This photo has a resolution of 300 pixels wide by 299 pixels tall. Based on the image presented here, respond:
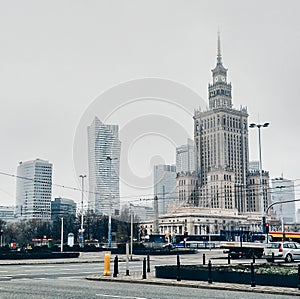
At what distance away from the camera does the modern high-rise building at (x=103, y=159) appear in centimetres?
6694

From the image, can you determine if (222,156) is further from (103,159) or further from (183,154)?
(103,159)

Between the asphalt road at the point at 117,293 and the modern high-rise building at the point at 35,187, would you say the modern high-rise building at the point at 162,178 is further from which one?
the asphalt road at the point at 117,293

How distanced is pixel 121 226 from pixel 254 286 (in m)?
98.2

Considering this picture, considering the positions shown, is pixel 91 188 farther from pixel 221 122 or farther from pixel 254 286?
pixel 221 122

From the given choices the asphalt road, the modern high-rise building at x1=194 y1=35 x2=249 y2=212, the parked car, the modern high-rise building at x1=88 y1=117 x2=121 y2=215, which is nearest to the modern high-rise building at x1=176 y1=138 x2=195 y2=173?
the modern high-rise building at x1=88 y1=117 x2=121 y2=215

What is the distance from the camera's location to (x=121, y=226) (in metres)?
116

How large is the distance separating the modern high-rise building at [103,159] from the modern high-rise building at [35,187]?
1391 cm

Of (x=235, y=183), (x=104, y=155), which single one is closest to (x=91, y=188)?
(x=104, y=155)

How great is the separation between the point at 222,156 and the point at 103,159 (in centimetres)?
10567

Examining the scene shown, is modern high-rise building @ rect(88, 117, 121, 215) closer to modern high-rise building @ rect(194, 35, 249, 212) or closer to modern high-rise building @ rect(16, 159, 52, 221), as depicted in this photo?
modern high-rise building @ rect(16, 159, 52, 221)

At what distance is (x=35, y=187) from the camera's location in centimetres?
10706

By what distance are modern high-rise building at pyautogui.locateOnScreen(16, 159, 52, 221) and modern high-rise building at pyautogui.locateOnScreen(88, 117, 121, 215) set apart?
13914mm

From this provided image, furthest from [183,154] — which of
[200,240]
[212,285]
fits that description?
[212,285]

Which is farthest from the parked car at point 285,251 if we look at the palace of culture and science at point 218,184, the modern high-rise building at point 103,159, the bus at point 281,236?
the palace of culture and science at point 218,184
